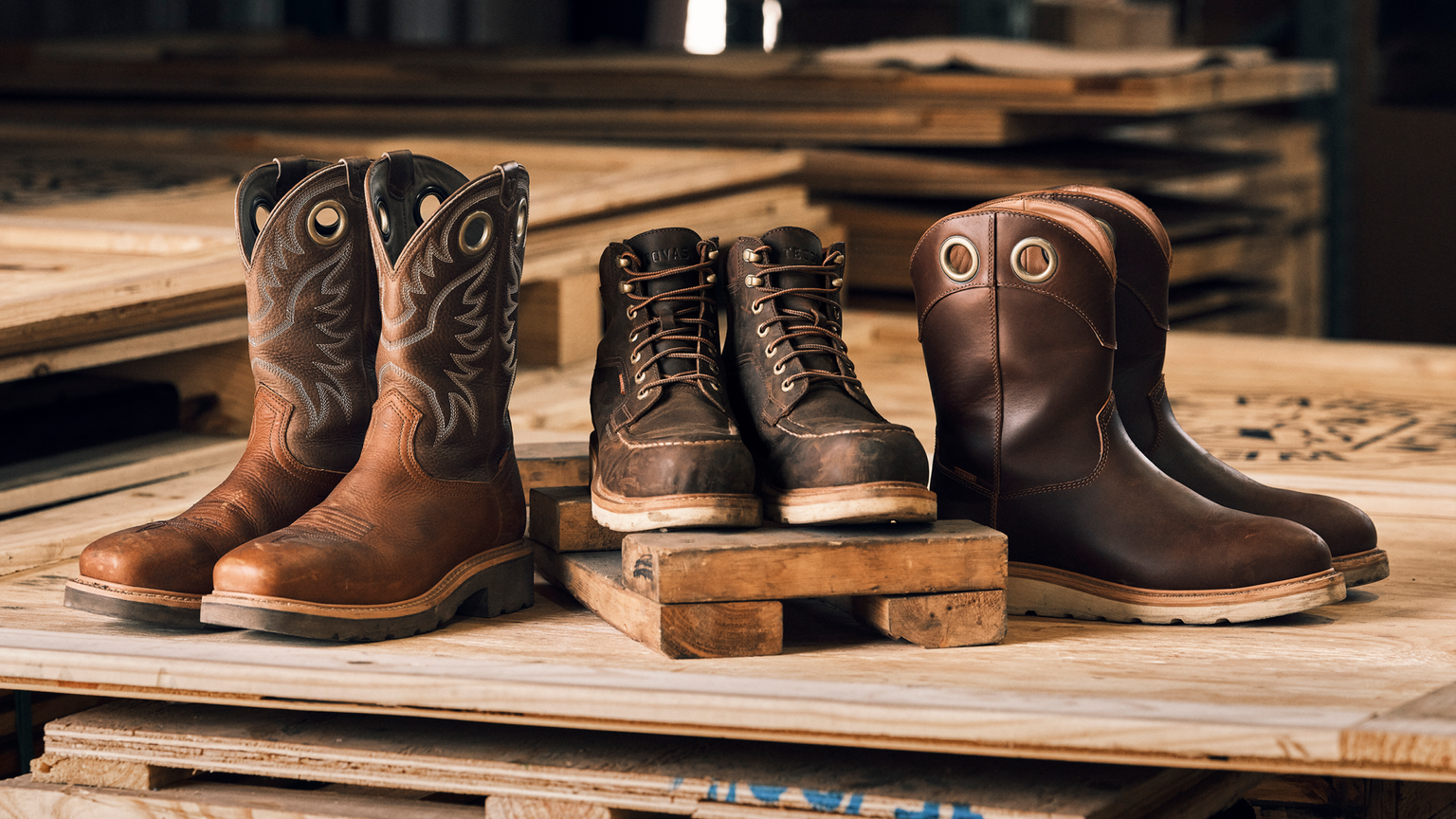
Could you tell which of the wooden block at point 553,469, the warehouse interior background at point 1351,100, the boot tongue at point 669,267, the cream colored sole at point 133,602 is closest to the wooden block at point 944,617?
the boot tongue at point 669,267

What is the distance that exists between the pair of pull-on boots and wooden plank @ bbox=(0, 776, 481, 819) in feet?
2.50

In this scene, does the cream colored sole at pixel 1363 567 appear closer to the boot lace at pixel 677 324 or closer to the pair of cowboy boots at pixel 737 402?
the pair of cowboy boots at pixel 737 402

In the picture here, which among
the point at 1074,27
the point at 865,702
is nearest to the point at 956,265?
the point at 865,702

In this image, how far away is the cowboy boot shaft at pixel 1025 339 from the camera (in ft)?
6.48

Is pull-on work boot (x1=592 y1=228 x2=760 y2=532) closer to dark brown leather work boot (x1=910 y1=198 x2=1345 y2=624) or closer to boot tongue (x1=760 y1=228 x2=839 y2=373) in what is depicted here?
boot tongue (x1=760 y1=228 x2=839 y2=373)

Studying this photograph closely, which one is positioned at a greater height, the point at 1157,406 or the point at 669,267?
the point at 669,267

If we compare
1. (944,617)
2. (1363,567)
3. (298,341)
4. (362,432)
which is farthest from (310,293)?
(1363,567)

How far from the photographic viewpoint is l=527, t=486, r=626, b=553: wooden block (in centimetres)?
212

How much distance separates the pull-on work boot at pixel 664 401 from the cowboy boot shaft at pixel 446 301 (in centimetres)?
15

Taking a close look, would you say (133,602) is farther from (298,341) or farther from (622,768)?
(622,768)

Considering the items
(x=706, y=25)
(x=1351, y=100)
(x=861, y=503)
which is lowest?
(x=861, y=503)

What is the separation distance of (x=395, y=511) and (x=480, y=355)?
223 millimetres

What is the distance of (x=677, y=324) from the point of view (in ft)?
6.70

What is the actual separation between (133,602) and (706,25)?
10.6m
